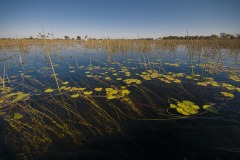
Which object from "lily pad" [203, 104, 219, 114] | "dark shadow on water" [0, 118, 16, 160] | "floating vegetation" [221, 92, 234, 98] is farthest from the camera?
"floating vegetation" [221, 92, 234, 98]

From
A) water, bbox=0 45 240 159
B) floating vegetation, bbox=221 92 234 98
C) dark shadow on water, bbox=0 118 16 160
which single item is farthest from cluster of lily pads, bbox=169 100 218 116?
dark shadow on water, bbox=0 118 16 160

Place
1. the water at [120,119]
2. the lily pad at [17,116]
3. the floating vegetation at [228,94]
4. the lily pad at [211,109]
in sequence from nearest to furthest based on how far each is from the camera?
the water at [120,119], the lily pad at [17,116], the lily pad at [211,109], the floating vegetation at [228,94]

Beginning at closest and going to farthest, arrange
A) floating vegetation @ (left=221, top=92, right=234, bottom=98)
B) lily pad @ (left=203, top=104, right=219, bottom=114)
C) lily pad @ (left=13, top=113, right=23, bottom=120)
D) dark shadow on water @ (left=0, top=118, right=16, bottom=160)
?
dark shadow on water @ (left=0, top=118, right=16, bottom=160) → lily pad @ (left=13, top=113, right=23, bottom=120) → lily pad @ (left=203, top=104, right=219, bottom=114) → floating vegetation @ (left=221, top=92, right=234, bottom=98)

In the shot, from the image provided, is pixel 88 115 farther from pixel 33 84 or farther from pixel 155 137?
pixel 33 84

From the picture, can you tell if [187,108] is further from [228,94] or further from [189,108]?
[228,94]

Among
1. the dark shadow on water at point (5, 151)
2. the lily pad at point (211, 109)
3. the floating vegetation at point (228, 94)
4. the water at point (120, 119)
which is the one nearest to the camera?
the dark shadow on water at point (5, 151)

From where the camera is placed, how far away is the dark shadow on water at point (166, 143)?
6.16ft

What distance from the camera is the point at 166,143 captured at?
2105 millimetres

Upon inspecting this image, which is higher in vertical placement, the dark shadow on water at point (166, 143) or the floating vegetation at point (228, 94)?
the floating vegetation at point (228, 94)

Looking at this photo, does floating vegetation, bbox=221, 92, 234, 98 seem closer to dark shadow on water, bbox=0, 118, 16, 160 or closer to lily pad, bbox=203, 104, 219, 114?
lily pad, bbox=203, 104, 219, 114

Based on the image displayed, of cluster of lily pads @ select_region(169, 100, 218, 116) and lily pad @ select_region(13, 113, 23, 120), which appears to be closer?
lily pad @ select_region(13, 113, 23, 120)

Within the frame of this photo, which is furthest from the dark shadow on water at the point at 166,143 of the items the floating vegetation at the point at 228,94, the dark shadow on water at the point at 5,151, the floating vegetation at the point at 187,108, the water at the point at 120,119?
the floating vegetation at the point at 228,94

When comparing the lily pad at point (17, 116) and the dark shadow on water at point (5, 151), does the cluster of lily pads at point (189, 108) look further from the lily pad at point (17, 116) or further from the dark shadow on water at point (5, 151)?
the lily pad at point (17, 116)

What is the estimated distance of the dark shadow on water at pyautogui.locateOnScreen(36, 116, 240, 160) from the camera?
1.88 m
